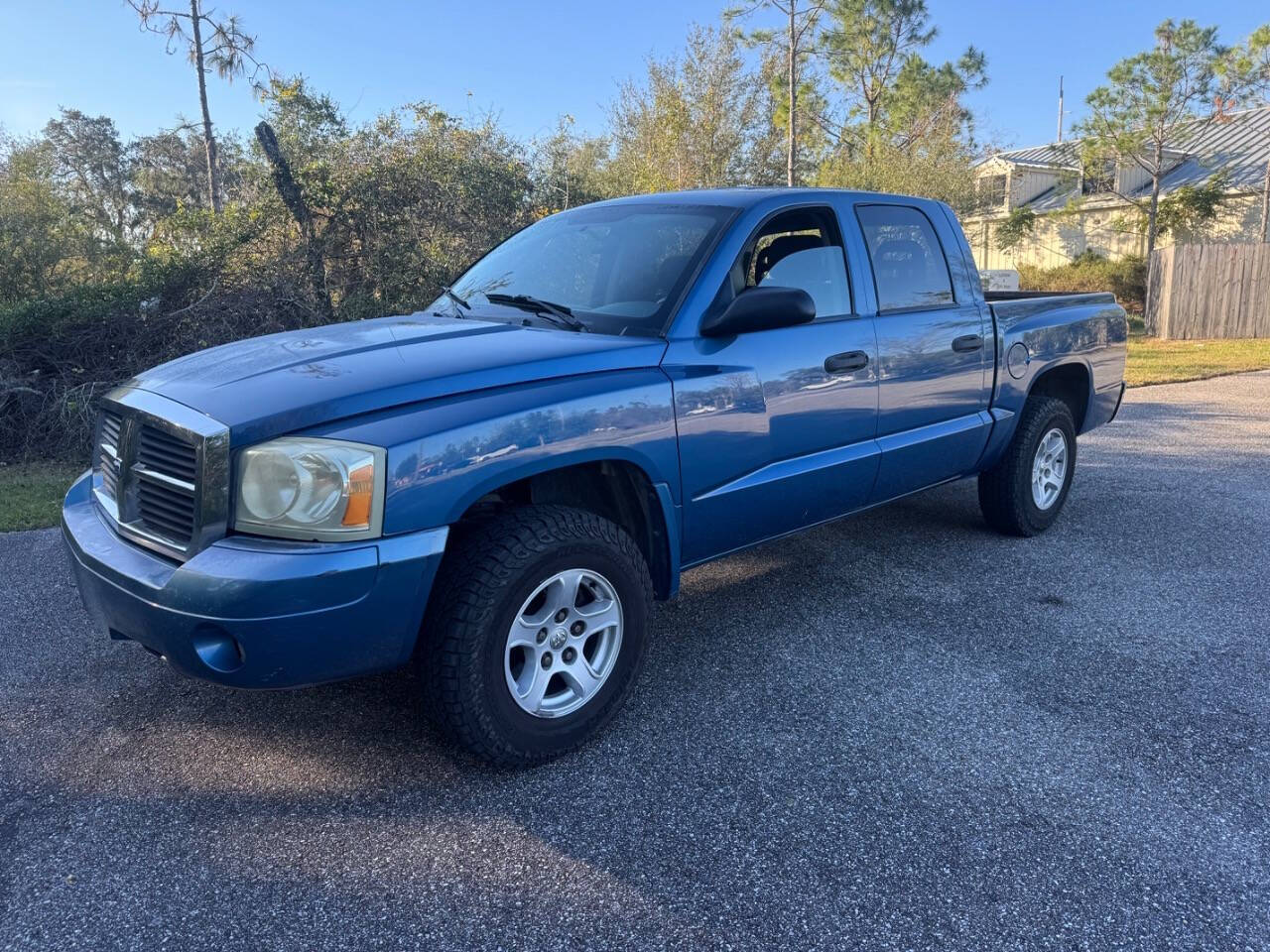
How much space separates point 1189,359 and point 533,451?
15.3m

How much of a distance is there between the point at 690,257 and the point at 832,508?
1284mm

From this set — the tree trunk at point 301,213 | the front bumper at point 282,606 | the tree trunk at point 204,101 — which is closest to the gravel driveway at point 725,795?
the front bumper at point 282,606

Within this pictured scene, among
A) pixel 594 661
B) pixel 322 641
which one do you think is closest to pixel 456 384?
pixel 322 641

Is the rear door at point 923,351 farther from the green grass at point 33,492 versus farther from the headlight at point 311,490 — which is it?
the green grass at point 33,492

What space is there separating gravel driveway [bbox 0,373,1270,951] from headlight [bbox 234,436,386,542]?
34.4 inches

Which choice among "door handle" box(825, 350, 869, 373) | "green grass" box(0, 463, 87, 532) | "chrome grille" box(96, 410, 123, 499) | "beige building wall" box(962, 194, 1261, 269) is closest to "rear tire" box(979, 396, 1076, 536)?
"door handle" box(825, 350, 869, 373)

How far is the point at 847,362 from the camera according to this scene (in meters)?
3.94

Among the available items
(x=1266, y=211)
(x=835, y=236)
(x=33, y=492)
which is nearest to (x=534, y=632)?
(x=835, y=236)

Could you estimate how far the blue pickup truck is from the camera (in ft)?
8.43

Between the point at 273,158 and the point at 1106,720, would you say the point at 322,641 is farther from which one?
the point at 273,158

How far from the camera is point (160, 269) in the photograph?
886 centimetres

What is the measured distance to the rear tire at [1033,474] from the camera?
5.25m

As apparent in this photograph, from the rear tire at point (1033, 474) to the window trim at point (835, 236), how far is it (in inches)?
67.1

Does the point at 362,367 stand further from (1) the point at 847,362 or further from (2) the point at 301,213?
(2) the point at 301,213
